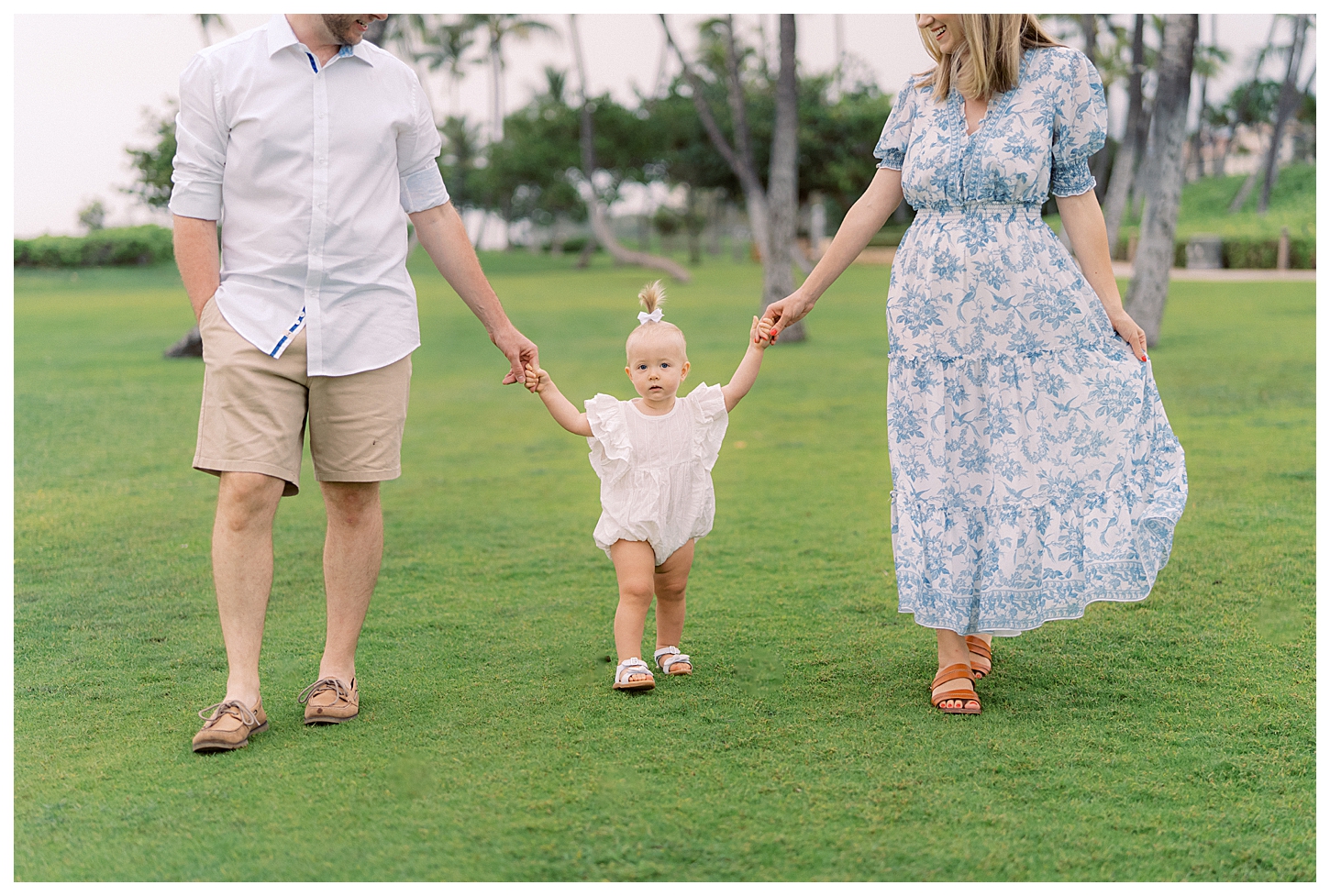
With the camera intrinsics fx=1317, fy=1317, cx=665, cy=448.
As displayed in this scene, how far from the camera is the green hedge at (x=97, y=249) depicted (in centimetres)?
2147

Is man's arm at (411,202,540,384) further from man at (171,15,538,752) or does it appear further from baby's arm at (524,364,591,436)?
man at (171,15,538,752)

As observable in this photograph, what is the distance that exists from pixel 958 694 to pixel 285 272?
2017 mm

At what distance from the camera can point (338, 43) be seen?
10.6 feet

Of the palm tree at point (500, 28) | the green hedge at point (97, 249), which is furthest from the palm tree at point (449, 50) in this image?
the green hedge at point (97, 249)

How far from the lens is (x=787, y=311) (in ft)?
11.9

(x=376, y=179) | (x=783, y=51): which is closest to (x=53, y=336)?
(x=783, y=51)

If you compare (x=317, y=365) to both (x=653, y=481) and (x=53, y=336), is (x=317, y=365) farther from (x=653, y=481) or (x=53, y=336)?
(x=53, y=336)

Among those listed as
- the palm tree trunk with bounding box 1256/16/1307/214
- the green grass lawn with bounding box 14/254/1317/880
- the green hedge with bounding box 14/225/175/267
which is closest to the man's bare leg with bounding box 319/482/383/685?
the green grass lawn with bounding box 14/254/1317/880

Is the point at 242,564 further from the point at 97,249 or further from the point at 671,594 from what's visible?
the point at 97,249

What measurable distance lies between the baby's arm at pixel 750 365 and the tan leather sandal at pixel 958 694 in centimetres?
92

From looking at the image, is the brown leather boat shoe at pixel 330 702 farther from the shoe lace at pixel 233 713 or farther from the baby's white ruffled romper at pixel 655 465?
the baby's white ruffled romper at pixel 655 465

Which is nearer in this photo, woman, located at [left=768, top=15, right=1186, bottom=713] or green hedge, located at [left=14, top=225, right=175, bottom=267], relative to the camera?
woman, located at [left=768, top=15, right=1186, bottom=713]

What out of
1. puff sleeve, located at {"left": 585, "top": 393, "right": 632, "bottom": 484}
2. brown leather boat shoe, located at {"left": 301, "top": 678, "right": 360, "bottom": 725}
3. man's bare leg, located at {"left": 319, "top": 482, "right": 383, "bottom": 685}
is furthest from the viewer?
puff sleeve, located at {"left": 585, "top": 393, "right": 632, "bottom": 484}

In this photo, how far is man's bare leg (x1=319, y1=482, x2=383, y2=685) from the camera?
349cm
